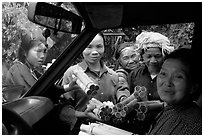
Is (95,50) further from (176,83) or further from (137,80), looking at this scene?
(176,83)

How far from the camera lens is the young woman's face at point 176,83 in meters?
1.71

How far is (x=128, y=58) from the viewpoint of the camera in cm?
312

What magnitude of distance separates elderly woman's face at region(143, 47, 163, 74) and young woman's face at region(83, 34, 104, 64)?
362 millimetres

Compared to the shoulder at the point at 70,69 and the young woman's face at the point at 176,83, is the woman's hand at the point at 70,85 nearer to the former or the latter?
the shoulder at the point at 70,69

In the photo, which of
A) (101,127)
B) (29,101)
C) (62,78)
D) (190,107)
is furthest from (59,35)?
(190,107)

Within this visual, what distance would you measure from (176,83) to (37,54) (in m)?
1.12

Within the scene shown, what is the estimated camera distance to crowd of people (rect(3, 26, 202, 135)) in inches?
68.0

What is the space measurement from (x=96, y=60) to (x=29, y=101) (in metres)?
0.85

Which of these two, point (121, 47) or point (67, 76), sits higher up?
point (121, 47)

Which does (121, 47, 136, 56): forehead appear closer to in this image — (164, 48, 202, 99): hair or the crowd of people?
the crowd of people

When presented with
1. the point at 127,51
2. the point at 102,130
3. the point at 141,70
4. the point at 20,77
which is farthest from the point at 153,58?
the point at 20,77

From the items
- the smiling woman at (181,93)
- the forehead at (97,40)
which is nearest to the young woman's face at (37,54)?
the forehead at (97,40)

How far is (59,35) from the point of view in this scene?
2.28m

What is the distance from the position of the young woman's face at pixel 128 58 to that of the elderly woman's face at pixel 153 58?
0.41m
